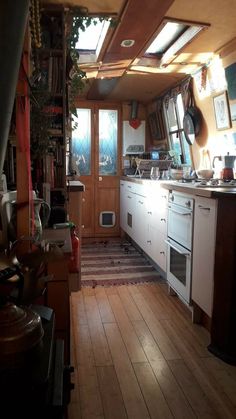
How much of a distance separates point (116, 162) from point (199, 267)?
3.42m

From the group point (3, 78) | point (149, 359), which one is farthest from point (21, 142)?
point (149, 359)

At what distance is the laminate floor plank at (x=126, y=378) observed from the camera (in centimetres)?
168

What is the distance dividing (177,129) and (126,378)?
11.2ft

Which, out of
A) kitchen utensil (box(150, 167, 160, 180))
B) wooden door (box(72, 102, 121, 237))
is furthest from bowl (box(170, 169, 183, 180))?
wooden door (box(72, 102, 121, 237))

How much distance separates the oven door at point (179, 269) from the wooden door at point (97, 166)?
2.53 m

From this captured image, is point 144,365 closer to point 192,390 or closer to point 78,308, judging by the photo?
point 192,390

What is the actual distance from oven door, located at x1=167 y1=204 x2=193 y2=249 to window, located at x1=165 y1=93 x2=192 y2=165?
59.0 inches

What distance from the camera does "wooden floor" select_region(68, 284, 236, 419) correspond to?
1.70 m

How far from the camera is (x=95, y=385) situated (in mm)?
1868

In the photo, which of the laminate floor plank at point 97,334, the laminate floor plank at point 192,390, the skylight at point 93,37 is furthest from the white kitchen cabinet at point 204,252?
the skylight at point 93,37

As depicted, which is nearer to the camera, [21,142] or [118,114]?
[21,142]

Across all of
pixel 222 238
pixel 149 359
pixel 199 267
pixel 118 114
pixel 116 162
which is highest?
pixel 118 114

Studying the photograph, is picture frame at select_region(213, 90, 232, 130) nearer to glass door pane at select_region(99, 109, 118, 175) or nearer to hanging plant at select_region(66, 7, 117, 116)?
hanging plant at select_region(66, 7, 117, 116)

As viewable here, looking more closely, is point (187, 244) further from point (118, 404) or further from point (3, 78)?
point (3, 78)
